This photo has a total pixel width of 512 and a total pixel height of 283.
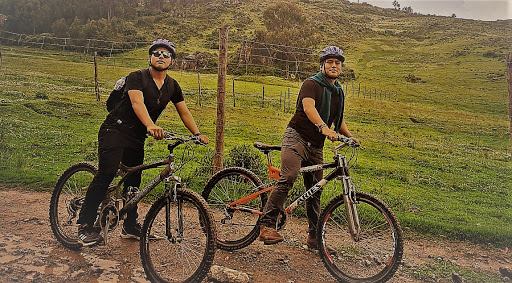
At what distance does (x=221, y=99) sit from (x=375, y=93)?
258cm

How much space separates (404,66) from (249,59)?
261 cm

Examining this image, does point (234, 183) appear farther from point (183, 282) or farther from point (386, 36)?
point (386, 36)

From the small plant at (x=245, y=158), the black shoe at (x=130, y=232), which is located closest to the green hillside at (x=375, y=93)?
the small plant at (x=245, y=158)

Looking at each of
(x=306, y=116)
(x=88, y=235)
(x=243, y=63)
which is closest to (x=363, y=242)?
(x=306, y=116)

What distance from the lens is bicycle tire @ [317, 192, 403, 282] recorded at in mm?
3598

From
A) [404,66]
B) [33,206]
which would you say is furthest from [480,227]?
[33,206]

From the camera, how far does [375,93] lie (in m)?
5.93

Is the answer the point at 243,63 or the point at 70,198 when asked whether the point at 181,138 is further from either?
the point at 243,63

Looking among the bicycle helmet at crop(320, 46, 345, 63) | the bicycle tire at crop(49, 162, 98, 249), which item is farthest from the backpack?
the bicycle helmet at crop(320, 46, 345, 63)

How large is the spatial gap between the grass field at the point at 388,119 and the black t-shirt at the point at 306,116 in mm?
1363

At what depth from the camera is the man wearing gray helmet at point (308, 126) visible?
3934mm

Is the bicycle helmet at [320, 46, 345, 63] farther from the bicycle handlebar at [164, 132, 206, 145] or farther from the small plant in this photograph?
the small plant

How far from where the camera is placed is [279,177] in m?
4.25

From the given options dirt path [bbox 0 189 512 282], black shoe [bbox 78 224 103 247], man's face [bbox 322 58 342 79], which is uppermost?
man's face [bbox 322 58 342 79]
